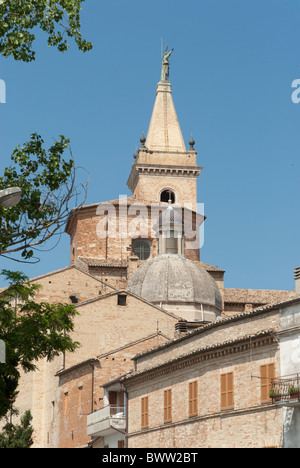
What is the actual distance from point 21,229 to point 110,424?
62.2ft

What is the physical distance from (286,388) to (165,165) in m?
62.4

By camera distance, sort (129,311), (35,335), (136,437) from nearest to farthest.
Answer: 1. (35,335)
2. (136,437)
3. (129,311)

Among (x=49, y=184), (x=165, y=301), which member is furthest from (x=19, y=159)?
(x=165, y=301)

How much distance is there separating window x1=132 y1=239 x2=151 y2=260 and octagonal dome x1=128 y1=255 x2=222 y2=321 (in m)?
8.19

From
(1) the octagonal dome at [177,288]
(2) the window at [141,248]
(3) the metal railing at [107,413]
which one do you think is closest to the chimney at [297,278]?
(3) the metal railing at [107,413]

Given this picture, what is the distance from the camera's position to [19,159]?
19.6m

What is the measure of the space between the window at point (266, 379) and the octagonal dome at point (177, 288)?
30.0 m

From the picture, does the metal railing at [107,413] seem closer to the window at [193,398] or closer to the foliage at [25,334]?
the window at [193,398]

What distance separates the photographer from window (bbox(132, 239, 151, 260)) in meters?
68.9

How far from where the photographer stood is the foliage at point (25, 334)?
2200 centimetres

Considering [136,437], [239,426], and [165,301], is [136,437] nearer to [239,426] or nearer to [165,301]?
[239,426]

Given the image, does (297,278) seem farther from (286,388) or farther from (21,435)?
(21,435)
